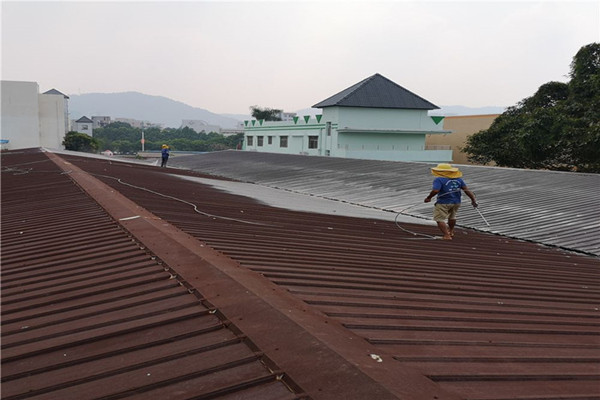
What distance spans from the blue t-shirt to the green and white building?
38863 millimetres

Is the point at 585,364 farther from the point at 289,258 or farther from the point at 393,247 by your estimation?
the point at 393,247

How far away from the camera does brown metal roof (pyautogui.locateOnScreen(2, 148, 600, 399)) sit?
2824 millimetres

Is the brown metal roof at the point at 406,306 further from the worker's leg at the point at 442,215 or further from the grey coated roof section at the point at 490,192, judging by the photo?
the grey coated roof section at the point at 490,192

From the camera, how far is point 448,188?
9.50m

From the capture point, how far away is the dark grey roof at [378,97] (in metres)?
50.7

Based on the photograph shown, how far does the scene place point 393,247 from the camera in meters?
7.46

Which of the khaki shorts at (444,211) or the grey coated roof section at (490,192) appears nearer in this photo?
the khaki shorts at (444,211)

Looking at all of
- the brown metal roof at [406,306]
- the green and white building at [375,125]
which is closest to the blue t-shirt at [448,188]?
the brown metal roof at [406,306]

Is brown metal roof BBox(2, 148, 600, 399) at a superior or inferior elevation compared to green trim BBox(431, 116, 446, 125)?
inferior

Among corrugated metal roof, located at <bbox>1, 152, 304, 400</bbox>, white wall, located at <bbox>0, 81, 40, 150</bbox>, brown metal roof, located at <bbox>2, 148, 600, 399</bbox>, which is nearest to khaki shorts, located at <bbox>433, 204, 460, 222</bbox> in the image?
brown metal roof, located at <bbox>2, 148, 600, 399</bbox>

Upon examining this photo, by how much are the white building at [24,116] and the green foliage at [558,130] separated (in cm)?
6309

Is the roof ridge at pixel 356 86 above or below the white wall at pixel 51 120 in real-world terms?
above

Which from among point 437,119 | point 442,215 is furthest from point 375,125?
point 442,215

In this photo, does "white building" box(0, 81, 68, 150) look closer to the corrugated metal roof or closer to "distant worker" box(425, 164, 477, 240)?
"distant worker" box(425, 164, 477, 240)
